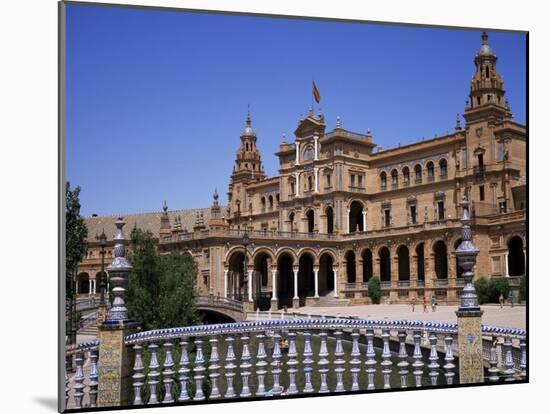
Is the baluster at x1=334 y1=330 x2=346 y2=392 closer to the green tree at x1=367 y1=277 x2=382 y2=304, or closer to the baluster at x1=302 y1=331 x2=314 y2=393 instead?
the baluster at x1=302 y1=331 x2=314 y2=393

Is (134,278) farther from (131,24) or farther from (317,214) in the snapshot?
(317,214)

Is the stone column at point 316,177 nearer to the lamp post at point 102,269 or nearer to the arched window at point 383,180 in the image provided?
the arched window at point 383,180

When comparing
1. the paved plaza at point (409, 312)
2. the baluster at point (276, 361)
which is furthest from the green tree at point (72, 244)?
the paved plaza at point (409, 312)

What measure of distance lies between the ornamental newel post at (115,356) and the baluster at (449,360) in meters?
3.44

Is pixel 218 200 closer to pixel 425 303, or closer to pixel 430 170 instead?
pixel 425 303

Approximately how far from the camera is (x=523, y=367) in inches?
347

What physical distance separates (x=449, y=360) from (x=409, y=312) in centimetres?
940

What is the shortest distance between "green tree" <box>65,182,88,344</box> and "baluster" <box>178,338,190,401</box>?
1511 mm

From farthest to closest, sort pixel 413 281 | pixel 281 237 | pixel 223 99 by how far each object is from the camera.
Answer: pixel 281 237, pixel 413 281, pixel 223 99

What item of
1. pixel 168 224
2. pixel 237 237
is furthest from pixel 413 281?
pixel 168 224

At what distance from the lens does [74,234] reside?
839 centimetres

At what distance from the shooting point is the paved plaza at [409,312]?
10659 millimetres

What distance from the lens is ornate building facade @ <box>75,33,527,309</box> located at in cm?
1703

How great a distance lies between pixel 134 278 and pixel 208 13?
14.0ft
